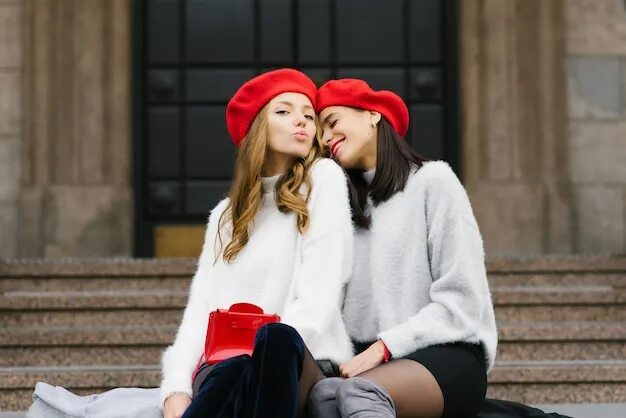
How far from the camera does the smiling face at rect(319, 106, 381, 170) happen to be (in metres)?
3.46

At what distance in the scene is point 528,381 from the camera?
18.1 feet

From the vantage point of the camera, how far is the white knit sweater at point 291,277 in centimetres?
321

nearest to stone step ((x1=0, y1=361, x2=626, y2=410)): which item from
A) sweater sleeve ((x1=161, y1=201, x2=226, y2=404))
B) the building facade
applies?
sweater sleeve ((x1=161, y1=201, x2=226, y2=404))

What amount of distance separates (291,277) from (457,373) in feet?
1.89

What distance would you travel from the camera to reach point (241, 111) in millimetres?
3498

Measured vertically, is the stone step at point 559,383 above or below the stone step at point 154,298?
below

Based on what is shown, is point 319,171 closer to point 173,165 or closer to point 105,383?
point 105,383

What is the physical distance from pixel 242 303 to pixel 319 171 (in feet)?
1.62

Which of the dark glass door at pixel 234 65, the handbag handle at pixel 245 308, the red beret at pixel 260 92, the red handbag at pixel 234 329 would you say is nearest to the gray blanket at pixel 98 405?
the red handbag at pixel 234 329

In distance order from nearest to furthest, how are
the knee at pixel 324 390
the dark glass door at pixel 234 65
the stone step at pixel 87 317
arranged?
the knee at pixel 324 390
the stone step at pixel 87 317
the dark glass door at pixel 234 65

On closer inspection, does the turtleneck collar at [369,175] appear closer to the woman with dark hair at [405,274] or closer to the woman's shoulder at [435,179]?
the woman with dark hair at [405,274]

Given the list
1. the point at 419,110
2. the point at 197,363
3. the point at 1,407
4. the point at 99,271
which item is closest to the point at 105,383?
the point at 1,407

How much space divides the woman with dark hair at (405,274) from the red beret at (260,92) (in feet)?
0.34

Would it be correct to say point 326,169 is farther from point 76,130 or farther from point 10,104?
point 10,104
